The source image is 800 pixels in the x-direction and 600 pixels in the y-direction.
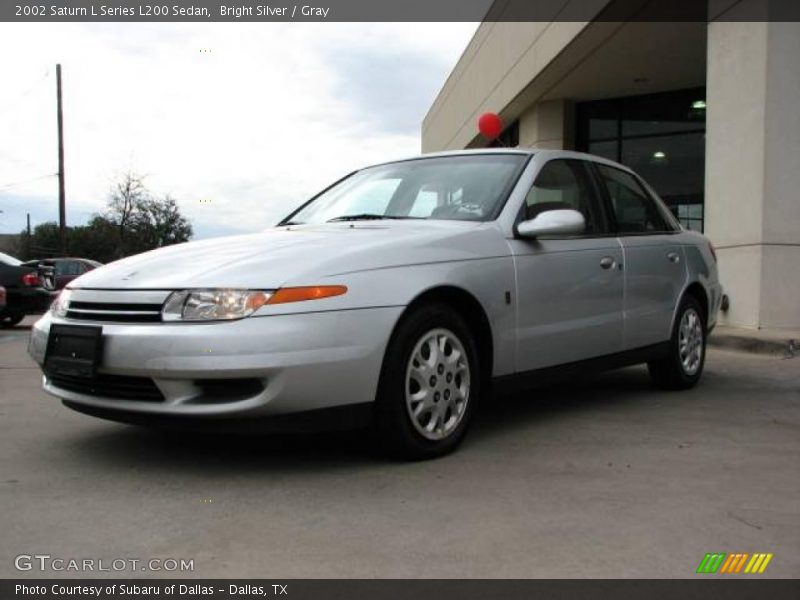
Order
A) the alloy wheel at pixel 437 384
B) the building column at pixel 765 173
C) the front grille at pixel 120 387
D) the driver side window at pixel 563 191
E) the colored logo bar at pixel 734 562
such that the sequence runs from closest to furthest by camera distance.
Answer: the colored logo bar at pixel 734 562 < the front grille at pixel 120 387 < the alloy wheel at pixel 437 384 < the driver side window at pixel 563 191 < the building column at pixel 765 173

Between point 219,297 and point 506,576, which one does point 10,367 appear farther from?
point 506,576

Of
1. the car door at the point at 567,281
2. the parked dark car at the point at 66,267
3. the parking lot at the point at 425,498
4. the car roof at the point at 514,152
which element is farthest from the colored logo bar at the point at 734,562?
the parked dark car at the point at 66,267

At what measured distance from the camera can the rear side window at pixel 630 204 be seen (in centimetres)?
527

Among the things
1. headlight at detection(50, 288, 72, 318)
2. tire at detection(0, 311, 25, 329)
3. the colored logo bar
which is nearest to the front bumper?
headlight at detection(50, 288, 72, 318)

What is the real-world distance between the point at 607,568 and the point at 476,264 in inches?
71.0

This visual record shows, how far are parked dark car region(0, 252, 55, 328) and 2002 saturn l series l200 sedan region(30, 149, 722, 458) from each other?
867cm

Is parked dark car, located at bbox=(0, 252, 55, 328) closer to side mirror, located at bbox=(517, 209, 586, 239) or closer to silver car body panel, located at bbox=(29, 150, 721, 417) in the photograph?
silver car body panel, located at bbox=(29, 150, 721, 417)

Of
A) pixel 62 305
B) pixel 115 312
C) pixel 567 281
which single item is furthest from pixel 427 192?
pixel 62 305

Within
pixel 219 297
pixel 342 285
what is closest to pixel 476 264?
pixel 342 285

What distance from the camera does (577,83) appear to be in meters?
15.5

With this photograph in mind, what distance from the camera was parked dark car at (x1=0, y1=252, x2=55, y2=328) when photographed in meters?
12.1

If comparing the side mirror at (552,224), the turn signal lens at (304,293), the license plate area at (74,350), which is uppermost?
the side mirror at (552,224)

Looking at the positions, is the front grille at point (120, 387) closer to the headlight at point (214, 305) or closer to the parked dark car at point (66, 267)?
the headlight at point (214, 305)

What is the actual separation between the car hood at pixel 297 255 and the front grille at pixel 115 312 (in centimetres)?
9
